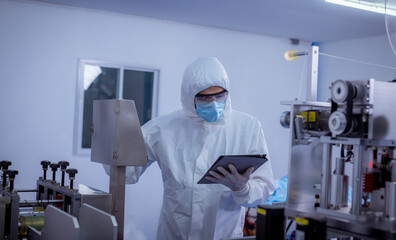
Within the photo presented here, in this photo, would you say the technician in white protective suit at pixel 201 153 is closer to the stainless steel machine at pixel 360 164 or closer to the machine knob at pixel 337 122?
the stainless steel machine at pixel 360 164

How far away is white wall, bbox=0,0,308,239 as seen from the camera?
3820 mm

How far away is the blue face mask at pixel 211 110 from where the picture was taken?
2273 millimetres

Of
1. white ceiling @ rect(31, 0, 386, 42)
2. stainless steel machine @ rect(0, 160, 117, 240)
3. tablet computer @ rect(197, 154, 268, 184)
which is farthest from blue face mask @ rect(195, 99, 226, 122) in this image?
white ceiling @ rect(31, 0, 386, 42)

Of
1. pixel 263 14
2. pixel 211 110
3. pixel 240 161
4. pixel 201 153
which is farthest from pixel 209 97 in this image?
pixel 263 14

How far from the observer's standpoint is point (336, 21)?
14.1 ft

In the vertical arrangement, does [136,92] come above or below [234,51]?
below

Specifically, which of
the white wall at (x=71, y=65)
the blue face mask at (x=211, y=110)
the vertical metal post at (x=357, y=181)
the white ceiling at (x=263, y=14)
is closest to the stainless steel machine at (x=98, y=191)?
the blue face mask at (x=211, y=110)

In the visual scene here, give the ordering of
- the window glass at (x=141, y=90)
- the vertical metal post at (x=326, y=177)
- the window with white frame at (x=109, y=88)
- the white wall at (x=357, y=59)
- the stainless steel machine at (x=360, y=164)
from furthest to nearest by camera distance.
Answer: the white wall at (x=357, y=59), the window glass at (x=141, y=90), the window with white frame at (x=109, y=88), the vertical metal post at (x=326, y=177), the stainless steel machine at (x=360, y=164)

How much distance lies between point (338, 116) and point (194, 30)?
3361 millimetres

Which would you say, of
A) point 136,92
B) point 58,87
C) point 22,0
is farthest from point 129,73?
point 22,0

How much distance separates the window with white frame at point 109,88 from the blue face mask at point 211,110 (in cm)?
208

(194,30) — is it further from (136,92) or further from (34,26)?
(34,26)

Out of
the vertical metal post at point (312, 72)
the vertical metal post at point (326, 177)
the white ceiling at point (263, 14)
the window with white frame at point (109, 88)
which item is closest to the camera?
the vertical metal post at point (326, 177)

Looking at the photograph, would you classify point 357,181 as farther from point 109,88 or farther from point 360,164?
point 109,88
